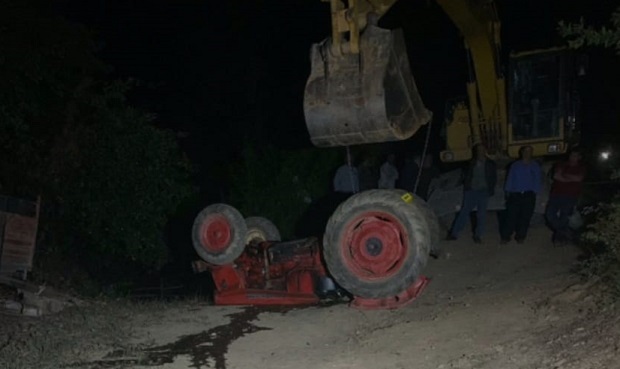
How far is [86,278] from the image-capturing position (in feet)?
43.6

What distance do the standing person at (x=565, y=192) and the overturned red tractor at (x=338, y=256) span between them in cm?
340

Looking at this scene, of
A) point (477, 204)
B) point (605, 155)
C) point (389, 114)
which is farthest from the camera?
point (605, 155)

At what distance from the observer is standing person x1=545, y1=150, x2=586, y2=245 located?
1044 cm

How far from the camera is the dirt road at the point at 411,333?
200 inches

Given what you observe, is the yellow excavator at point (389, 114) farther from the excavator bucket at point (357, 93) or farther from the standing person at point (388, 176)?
the standing person at point (388, 176)

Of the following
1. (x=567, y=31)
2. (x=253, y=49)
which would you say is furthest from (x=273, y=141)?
(x=567, y=31)

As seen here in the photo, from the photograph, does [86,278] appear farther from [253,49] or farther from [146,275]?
[253,49]

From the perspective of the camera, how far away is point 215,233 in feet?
28.7

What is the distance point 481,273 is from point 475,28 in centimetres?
336

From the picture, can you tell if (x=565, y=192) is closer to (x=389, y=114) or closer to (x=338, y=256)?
(x=338, y=256)

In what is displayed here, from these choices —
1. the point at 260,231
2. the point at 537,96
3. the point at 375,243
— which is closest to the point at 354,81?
the point at 375,243

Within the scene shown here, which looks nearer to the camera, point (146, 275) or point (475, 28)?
point (475, 28)

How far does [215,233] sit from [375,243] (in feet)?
8.16

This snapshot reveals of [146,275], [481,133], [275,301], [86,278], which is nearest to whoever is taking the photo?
[275,301]
